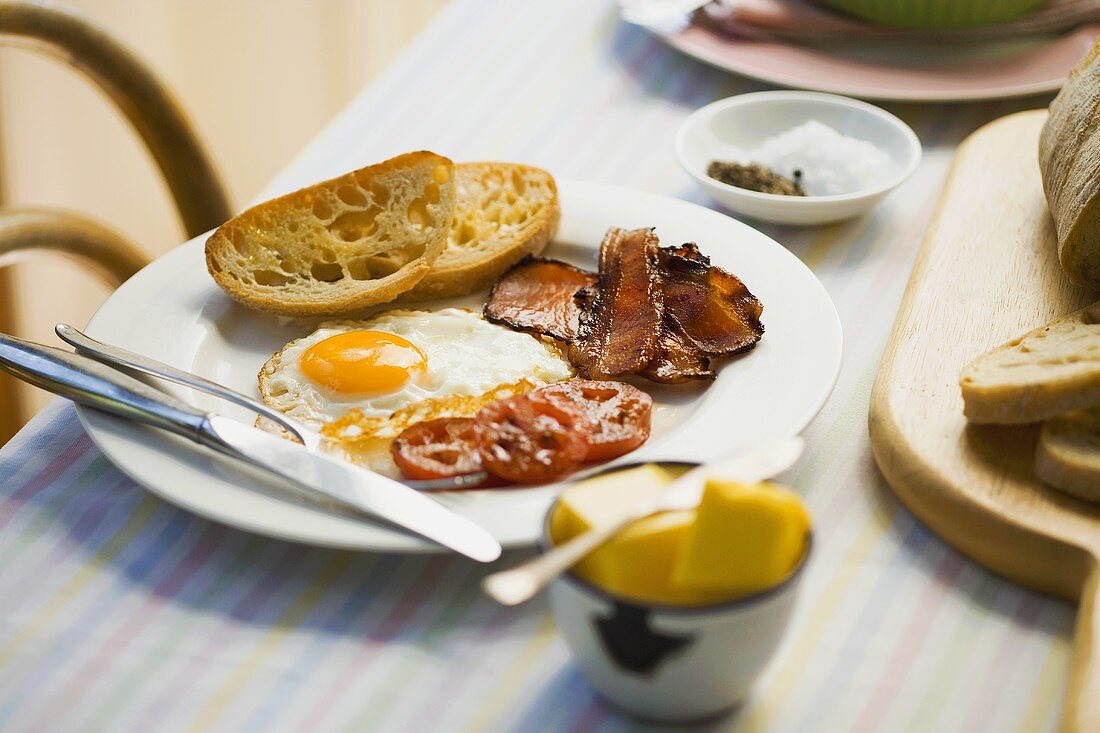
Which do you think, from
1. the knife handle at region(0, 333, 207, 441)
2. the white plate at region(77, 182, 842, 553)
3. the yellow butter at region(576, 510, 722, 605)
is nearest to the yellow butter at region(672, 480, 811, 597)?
the yellow butter at region(576, 510, 722, 605)

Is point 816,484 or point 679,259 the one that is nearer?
point 816,484

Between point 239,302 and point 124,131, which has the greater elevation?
point 239,302

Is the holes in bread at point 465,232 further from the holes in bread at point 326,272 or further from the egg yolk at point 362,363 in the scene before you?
the egg yolk at point 362,363

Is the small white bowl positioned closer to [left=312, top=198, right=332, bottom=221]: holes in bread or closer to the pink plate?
the pink plate

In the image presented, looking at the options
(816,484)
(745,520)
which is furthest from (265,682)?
(816,484)

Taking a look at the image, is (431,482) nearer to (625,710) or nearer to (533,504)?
(533,504)

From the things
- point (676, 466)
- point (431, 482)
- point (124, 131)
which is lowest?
point (124, 131)
